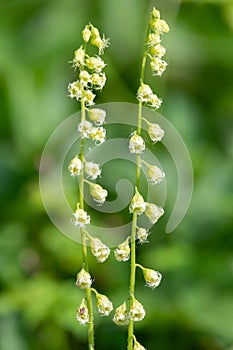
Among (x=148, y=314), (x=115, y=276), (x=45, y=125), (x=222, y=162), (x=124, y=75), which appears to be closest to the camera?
(x=148, y=314)

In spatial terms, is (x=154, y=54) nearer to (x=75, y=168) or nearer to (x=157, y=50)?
(x=157, y=50)

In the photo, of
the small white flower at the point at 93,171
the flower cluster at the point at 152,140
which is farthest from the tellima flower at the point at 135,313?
the small white flower at the point at 93,171

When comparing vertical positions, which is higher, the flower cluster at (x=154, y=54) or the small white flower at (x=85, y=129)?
the flower cluster at (x=154, y=54)

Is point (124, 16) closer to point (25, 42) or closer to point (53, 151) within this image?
point (25, 42)

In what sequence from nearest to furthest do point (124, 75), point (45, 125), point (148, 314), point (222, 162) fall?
1. point (148, 314)
2. point (222, 162)
3. point (45, 125)
4. point (124, 75)

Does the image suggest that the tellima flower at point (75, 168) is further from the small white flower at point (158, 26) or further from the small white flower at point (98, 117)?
the small white flower at point (158, 26)

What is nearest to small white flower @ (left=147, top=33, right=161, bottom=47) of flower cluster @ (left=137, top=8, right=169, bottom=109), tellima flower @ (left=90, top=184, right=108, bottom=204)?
flower cluster @ (left=137, top=8, right=169, bottom=109)

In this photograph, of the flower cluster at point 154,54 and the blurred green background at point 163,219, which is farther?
the blurred green background at point 163,219

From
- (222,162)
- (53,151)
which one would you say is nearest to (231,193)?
(222,162)
